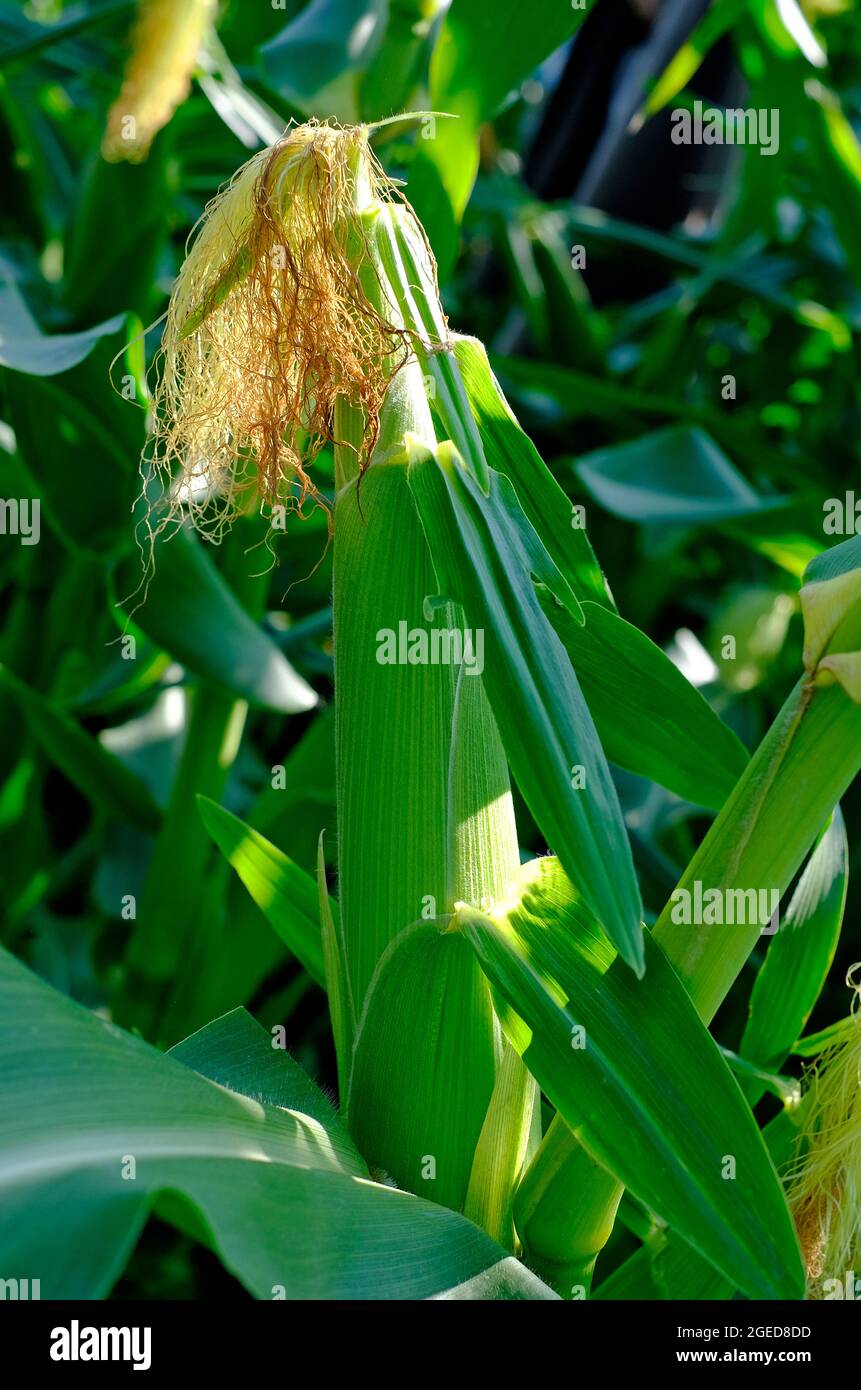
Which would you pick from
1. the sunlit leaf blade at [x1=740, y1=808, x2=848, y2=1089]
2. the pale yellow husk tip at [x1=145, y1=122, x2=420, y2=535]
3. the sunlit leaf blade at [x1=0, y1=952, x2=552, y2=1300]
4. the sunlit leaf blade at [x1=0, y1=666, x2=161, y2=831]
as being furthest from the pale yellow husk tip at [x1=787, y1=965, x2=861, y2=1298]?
the sunlit leaf blade at [x1=0, y1=666, x2=161, y2=831]

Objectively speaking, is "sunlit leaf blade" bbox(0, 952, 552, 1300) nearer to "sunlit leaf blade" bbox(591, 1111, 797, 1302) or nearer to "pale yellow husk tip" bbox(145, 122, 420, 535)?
"sunlit leaf blade" bbox(591, 1111, 797, 1302)

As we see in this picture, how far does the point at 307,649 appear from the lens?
850 millimetres

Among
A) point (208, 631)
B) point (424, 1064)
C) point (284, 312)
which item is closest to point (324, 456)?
point (208, 631)

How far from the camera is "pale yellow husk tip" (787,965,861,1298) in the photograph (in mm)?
399

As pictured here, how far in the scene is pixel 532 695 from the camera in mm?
287

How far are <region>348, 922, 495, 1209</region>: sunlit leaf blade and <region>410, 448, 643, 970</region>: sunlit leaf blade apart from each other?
8 centimetres

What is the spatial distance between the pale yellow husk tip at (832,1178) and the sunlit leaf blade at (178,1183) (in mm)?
126

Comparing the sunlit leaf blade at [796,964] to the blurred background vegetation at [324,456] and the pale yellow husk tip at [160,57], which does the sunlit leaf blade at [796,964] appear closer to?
the blurred background vegetation at [324,456]

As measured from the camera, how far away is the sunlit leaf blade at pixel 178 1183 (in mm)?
254

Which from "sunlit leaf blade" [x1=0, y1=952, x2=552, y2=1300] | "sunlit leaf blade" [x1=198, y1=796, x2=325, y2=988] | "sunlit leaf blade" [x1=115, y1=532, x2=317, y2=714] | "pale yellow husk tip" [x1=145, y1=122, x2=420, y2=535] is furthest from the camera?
"sunlit leaf blade" [x1=115, y1=532, x2=317, y2=714]

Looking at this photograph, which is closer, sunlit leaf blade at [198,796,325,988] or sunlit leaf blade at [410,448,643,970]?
sunlit leaf blade at [410,448,643,970]

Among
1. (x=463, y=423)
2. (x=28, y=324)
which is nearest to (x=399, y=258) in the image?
(x=463, y=423)
